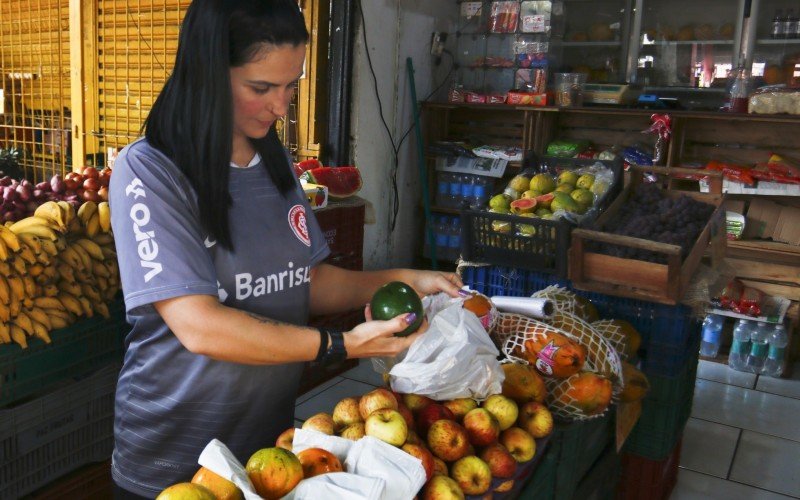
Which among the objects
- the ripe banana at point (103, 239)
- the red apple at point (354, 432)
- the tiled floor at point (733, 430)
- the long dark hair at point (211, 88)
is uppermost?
the long dark hair at point (211, 88)

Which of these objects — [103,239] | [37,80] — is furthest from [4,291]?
[37,80]

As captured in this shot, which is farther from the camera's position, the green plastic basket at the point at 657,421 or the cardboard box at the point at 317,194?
the cardboard box at the point at 317,194

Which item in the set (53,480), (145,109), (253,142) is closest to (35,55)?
(145,109)

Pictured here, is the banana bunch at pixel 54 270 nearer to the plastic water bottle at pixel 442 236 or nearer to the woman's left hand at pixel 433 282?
the woman's left hand at pixel 433 282

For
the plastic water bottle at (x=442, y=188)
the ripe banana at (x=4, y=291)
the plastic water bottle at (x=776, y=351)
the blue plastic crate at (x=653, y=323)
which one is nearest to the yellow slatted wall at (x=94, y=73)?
the plastic water bottle at (x=442, y=188)

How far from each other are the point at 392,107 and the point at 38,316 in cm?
349

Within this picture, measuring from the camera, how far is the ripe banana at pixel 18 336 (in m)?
2.11

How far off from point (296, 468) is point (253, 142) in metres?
0.73

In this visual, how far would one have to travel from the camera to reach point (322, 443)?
125 cm

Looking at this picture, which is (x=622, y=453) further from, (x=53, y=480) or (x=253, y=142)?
(x=53, y=480)

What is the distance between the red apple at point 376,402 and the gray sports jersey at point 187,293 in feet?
0.80

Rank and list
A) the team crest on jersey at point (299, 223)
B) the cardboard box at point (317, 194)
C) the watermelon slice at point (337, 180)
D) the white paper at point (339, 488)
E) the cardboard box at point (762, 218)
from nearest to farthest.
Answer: the white paper at point (339, 488) < the team crest on jersey at point (299, 223) < the cardboard box at point (317, 194) < the watermelon slice at point (337, 180) < the cardboard box at point (762, 218)

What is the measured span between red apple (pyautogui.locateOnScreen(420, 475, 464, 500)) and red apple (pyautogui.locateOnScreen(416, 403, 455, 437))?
0.59 ft

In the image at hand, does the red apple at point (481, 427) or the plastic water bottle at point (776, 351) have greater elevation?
the red apple at point (481, 427)
